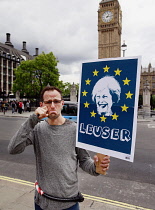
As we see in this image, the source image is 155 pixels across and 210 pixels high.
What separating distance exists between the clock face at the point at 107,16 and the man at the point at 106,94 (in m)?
96.5

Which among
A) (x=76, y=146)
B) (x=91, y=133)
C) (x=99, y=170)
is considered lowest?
(x=99, y=170)

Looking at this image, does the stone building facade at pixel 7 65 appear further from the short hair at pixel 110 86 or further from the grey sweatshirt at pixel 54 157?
the short hair at pixel 110 86

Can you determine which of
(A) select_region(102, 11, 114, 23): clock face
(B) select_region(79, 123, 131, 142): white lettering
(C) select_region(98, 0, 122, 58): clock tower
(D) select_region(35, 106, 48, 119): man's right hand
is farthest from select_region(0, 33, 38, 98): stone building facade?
(B) select_region(79, 123, 131, 142): white lettering

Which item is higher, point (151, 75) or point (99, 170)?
point (151, 75)

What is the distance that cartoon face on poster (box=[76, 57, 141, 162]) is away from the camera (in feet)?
4.91

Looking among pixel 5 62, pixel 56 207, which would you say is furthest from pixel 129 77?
pixel 5 62

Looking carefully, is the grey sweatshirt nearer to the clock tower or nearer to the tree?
the tree

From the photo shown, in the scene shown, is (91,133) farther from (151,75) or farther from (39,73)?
(151,75)

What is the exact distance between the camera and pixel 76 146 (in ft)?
5.80

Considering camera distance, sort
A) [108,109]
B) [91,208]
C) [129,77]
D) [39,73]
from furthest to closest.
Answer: [39,73] → [91,208] → [108,109] → [129,77]

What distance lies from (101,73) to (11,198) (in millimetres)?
3124

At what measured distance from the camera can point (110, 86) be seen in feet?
5.24

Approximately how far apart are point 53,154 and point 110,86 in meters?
0.81

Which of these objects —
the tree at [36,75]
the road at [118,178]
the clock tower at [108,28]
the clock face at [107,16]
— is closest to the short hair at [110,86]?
the road at [118,178]
